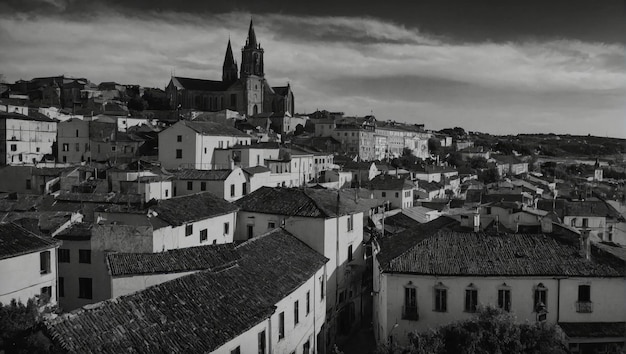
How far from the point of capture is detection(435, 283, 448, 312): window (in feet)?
57.8

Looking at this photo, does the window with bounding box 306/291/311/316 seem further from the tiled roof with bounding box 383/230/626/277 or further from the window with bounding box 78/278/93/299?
the window with bounding box 78/278/93/299

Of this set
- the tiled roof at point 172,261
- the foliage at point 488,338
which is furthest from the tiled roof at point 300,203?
the foliage at point 488,338

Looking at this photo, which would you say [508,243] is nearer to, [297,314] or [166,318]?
[297,314]

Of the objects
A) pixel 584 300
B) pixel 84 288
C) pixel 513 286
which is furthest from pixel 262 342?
pixel 84 288

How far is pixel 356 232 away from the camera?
2456 cm

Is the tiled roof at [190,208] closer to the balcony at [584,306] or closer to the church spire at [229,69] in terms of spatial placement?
Answer: the balcony at [584,306]

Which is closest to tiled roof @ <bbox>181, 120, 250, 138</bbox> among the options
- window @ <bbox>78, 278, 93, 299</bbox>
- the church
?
window @ <bbox>78, 278, 93, 299</bbox>

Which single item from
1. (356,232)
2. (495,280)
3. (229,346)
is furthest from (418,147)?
(229,346)

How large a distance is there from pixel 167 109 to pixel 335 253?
78.3m

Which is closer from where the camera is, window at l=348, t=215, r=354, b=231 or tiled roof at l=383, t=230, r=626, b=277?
A: tiled roof at l=383, t=230, r=626, b=277

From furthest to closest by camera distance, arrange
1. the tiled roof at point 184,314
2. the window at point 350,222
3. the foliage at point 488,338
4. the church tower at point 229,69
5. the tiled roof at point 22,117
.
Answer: the church tower at point 229,69 → the tiled roof at point 22,117 → the window at point 350,222 → the foliage at point 488,338 → the tiled roof at point 184,314

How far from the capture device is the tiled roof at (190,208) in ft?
76.5

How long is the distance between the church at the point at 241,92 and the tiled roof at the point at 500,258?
3242 inches

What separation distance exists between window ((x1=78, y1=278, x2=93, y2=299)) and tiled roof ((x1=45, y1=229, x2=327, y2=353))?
853 centimetres
